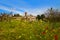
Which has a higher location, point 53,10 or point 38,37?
point 53,10

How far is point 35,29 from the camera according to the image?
786 cm

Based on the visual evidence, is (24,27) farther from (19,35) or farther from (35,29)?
(19,35)

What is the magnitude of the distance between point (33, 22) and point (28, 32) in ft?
5.87

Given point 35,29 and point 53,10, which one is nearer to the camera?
point 35,29

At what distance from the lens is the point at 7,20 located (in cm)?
952

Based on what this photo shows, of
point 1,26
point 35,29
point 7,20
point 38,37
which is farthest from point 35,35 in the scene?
point 7,20

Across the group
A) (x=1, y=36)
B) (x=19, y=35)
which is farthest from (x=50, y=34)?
(x=1, y=36)

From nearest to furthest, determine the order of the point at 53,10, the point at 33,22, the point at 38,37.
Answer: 1. the point at 38,37
2. the point at 33,22
3. the point at 53,10

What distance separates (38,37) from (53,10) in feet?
11.9

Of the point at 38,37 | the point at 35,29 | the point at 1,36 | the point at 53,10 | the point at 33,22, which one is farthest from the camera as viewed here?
the point at 53,10

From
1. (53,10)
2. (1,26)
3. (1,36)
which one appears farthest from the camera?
(53,10)

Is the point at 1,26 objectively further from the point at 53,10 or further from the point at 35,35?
the point at 53,10

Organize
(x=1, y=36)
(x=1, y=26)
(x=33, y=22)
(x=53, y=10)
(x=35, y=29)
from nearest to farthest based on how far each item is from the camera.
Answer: (x=1, y=36) < (x=35, y=29) < (x=1, y=26) < (x=33, y=22) < (x=53, y=10)

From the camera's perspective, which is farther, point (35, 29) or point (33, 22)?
point (33, 22)
